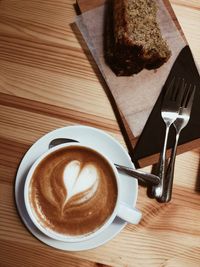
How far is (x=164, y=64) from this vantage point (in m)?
1.14

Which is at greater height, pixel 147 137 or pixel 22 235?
pixel 147 137

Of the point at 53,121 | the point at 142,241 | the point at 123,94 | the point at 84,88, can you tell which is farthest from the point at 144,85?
the point at 142,241

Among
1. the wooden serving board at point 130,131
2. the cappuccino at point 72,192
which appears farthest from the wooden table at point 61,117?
the cappuccino at point 72,192

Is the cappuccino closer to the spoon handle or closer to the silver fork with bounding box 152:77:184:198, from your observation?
the spoon handle

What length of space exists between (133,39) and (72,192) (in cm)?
43

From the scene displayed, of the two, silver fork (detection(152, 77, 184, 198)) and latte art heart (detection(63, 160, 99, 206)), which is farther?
silver fork (detection(152, 77, 184, 198))

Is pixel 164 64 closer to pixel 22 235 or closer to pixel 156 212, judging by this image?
pixel 156 212

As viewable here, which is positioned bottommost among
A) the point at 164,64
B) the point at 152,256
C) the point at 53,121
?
the point at 152,256

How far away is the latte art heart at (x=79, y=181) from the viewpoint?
3.22 feet

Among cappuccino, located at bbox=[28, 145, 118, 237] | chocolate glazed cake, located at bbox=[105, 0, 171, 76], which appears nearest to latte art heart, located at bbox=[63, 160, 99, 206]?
cappuccino, located at bbox=[28, 145, 118, 237]

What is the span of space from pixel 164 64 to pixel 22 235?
0.60 m

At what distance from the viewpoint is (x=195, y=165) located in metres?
1.13

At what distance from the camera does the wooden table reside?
1072 mm

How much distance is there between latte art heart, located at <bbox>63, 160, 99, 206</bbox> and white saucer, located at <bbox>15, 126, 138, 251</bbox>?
0.10 meters
